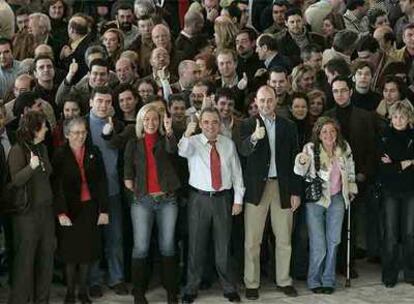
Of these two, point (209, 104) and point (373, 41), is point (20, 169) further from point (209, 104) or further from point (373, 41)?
point (373, 41)

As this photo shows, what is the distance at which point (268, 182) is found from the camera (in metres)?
10.0

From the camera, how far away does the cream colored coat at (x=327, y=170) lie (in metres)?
10.1

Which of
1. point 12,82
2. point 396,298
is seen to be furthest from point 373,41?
point 12,82

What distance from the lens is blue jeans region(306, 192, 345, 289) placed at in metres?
10.2

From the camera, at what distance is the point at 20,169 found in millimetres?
9125

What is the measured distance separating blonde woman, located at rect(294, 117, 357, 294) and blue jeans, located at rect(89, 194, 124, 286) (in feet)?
6.06

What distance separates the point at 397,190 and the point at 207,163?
2036 mm

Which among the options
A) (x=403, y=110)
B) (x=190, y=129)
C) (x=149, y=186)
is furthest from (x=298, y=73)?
(x=149, y=186)

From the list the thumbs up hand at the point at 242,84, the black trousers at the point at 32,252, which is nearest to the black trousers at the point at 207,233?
the black trousers at the point at 32,252

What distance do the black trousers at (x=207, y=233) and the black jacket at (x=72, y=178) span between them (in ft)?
3.13

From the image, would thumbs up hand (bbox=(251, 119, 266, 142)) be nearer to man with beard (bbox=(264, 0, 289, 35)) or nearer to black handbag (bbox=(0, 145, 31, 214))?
black handbag (bbox=(0, 145, 31, 214))

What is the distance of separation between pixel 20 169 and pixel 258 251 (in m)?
2.57

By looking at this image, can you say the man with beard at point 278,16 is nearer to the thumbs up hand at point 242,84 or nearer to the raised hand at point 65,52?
the thumbs up hand at point 242,84

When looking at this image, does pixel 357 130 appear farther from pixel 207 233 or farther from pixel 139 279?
pixel 139 279
